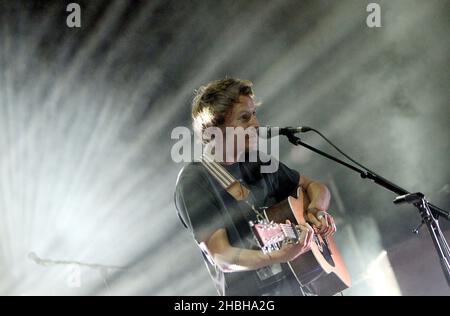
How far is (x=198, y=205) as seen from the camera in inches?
84.4

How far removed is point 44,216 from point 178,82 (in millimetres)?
1522

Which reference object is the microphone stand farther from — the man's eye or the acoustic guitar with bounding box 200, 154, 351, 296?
the acoustic guitar with bounding box 200, 154, 351, 296

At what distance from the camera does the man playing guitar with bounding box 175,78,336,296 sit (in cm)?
209

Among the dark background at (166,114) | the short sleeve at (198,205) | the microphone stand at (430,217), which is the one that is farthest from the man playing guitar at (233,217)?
the dark background at (166,114)

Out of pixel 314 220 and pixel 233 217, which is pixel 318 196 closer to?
pixel 314 220

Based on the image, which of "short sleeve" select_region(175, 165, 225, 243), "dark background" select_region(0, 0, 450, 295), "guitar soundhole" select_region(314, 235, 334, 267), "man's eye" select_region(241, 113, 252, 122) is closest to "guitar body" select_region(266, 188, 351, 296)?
"guitar soundhole" select_region(314, 235, 334, 267)

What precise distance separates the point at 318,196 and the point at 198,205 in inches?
36.1

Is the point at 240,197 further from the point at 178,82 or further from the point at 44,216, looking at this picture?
the point at 44,216

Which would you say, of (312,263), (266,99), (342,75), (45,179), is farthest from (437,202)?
(45,179)

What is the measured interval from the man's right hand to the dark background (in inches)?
53.5

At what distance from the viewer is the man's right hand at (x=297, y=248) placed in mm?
2117
